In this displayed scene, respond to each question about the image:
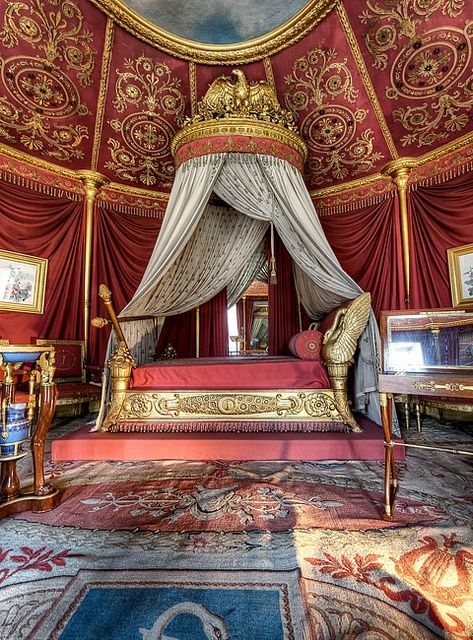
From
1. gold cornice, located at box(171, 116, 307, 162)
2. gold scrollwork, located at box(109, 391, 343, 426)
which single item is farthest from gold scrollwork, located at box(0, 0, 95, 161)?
gold scrollwork, located at box(109, 391, 343, 426)

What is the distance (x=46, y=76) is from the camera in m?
3.60

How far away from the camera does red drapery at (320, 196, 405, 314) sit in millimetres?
4051

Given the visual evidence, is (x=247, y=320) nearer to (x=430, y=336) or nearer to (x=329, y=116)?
(x=430, y=336)

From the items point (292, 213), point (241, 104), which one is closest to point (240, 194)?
point (292, 213)

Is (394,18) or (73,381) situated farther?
(73,381)

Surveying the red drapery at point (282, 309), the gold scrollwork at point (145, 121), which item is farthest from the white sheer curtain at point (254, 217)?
the gold scrollwork at point (145, 121)

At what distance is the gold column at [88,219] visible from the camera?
14.0 feet

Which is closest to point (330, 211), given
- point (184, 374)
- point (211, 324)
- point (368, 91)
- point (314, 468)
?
point (368, 91)

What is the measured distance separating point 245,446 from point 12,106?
15.4 ft

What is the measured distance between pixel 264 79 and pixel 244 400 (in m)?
4.14

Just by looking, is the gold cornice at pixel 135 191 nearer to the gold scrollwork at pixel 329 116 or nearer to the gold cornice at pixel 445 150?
the gold scrollwork at pixel 329 116

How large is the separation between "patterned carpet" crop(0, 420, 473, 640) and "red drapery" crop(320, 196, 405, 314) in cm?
264

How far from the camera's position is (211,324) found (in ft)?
14.9

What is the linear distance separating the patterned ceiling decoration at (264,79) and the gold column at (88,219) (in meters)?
0.16
